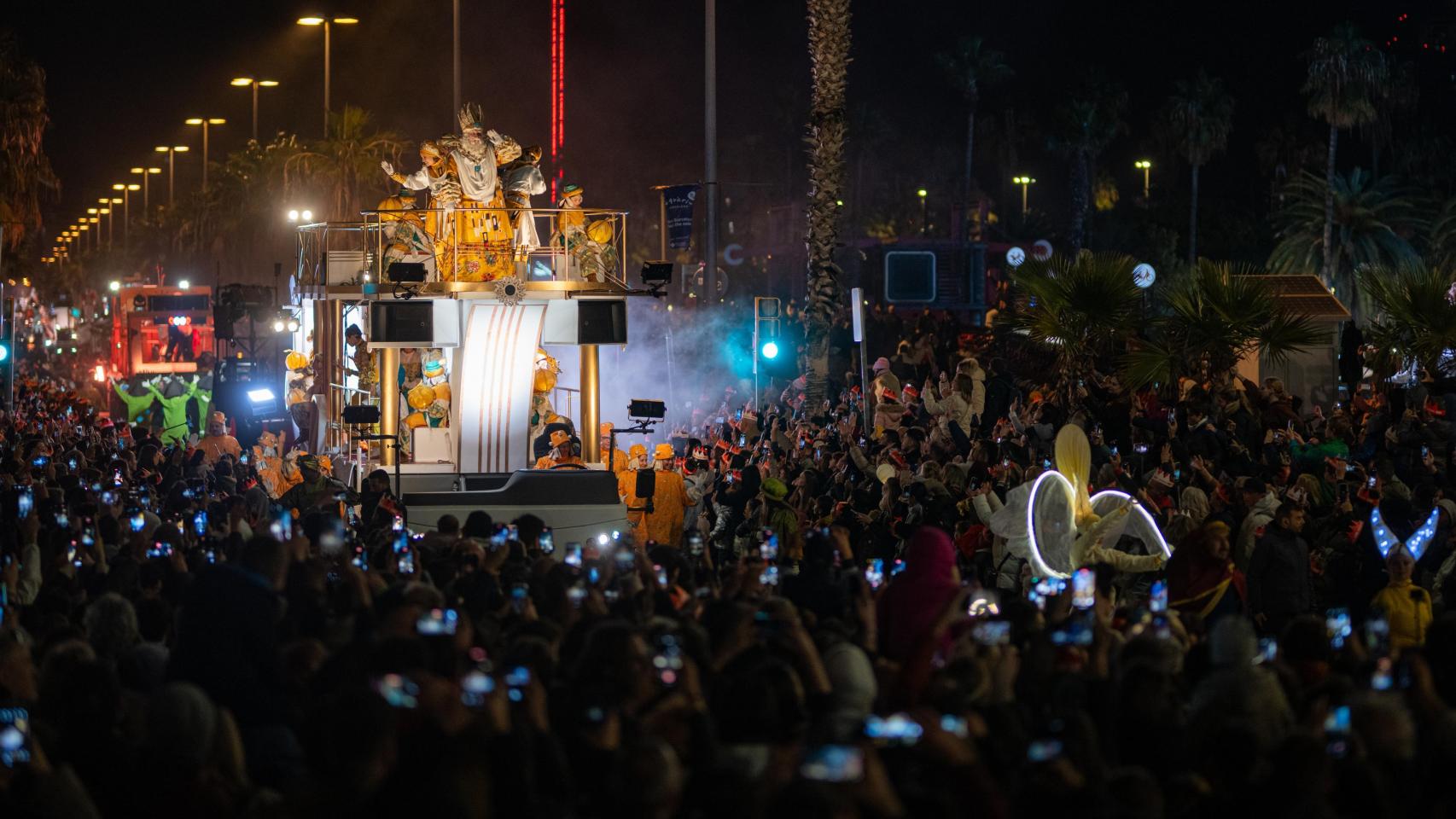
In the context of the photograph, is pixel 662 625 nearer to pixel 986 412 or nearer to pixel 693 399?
pixel 986 412

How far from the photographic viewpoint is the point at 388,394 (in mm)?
20562

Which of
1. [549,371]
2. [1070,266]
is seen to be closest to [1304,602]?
[1070,266]

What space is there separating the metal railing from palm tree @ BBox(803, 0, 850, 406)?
6146 millimetres

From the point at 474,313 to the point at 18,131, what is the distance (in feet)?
88.1

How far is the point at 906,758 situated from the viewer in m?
6.21

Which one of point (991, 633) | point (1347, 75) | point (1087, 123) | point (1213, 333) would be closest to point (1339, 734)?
point (991, 633)

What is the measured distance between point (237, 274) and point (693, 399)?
1351 inches

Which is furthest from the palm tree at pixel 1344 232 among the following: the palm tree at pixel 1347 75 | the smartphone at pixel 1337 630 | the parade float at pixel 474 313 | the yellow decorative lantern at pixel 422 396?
the smartphone at pixel 1337 630

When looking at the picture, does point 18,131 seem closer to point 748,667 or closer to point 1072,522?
point 1072,522

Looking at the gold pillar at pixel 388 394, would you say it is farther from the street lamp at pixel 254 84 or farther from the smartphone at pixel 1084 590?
the street lamp at pixel 254 84

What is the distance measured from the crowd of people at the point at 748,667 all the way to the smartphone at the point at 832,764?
1 centimetres

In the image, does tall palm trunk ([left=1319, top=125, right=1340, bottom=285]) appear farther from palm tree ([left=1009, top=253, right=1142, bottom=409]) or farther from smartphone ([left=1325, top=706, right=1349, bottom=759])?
smartphone ([left=1325, top=706, right=1349, bottom=759])

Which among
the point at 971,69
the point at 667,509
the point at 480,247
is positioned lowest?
the point at 667,509

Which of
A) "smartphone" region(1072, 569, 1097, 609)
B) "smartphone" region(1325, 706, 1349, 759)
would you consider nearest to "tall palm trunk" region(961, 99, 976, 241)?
"smartphone" region(1072, 569, 1097, 609)
